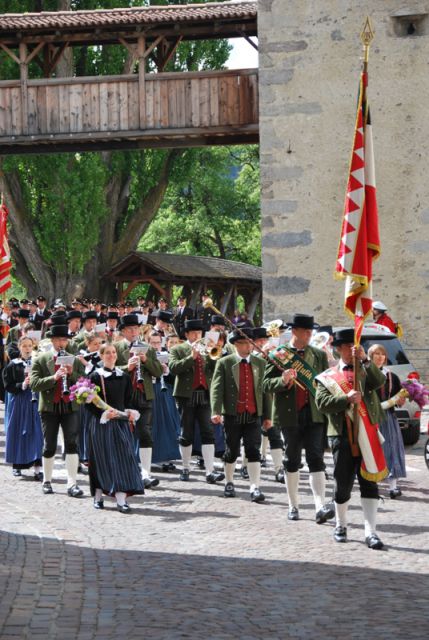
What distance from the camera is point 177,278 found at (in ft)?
122

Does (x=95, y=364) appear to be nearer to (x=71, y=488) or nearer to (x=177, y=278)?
(x=71, y=488)

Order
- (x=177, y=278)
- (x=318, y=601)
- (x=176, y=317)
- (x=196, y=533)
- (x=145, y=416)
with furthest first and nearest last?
(x=177, y=278)
(x=176, y=317)
(x=145, y=416)
(x=196, y=533)
(x=318, y=601)

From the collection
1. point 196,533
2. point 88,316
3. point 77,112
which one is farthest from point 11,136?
point 196,533

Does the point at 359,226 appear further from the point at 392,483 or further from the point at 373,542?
the point at 392,483

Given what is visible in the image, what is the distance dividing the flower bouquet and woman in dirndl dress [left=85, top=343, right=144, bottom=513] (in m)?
0.05

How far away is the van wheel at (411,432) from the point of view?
1576 centimetres

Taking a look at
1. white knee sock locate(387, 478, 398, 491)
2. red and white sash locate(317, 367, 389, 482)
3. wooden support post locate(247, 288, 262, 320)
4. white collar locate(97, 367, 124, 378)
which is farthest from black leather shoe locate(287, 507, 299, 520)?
wooden support post locate(247, 288, 262, 320)

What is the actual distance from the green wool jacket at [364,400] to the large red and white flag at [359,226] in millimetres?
571

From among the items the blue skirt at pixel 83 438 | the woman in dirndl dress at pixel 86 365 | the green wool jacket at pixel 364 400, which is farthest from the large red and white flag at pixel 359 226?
the blue skirt at pixel 83 438

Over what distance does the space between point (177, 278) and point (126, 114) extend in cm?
1305

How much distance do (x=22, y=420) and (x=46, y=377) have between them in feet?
4.87

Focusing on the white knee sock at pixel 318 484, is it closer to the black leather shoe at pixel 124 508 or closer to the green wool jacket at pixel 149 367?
the black leather shoe at pixel 124 508

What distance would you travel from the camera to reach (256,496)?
11.8m

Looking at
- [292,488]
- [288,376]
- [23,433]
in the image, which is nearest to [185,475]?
[23,433]
